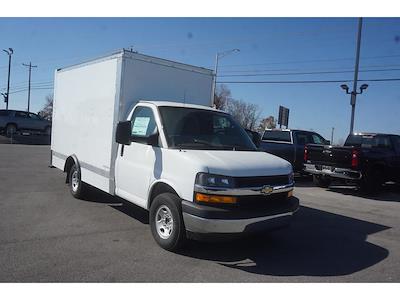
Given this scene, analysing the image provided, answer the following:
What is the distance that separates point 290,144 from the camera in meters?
15.4

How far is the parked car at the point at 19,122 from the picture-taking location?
2778 centimetres

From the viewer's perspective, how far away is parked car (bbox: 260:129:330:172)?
15266 mm

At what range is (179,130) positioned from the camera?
6.13m

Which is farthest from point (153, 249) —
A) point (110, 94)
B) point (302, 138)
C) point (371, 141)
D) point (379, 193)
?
point (302, 138)

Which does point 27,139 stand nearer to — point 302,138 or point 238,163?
point 302,138

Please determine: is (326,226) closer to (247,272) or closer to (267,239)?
(267,239)

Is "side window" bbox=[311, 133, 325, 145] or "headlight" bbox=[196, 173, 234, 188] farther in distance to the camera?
"side window" bbox=[311, 133, 325, 145]

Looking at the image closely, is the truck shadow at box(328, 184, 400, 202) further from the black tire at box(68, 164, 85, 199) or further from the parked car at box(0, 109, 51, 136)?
the parked car at box(0, 109, 51, 136)

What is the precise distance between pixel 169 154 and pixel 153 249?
1354 mm

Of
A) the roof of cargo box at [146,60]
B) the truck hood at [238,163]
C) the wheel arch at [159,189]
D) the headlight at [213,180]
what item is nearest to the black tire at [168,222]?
the wheel arch at [159,189]

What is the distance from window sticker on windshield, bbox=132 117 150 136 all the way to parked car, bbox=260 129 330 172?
9.13m

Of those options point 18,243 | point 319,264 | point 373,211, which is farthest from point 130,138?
point 373,211

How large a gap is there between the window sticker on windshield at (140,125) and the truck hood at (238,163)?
1.17 meters

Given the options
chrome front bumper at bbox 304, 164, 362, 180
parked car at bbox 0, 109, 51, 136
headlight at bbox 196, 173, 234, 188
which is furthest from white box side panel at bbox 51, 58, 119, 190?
parked car at bbox 0, 109, 51, 136
